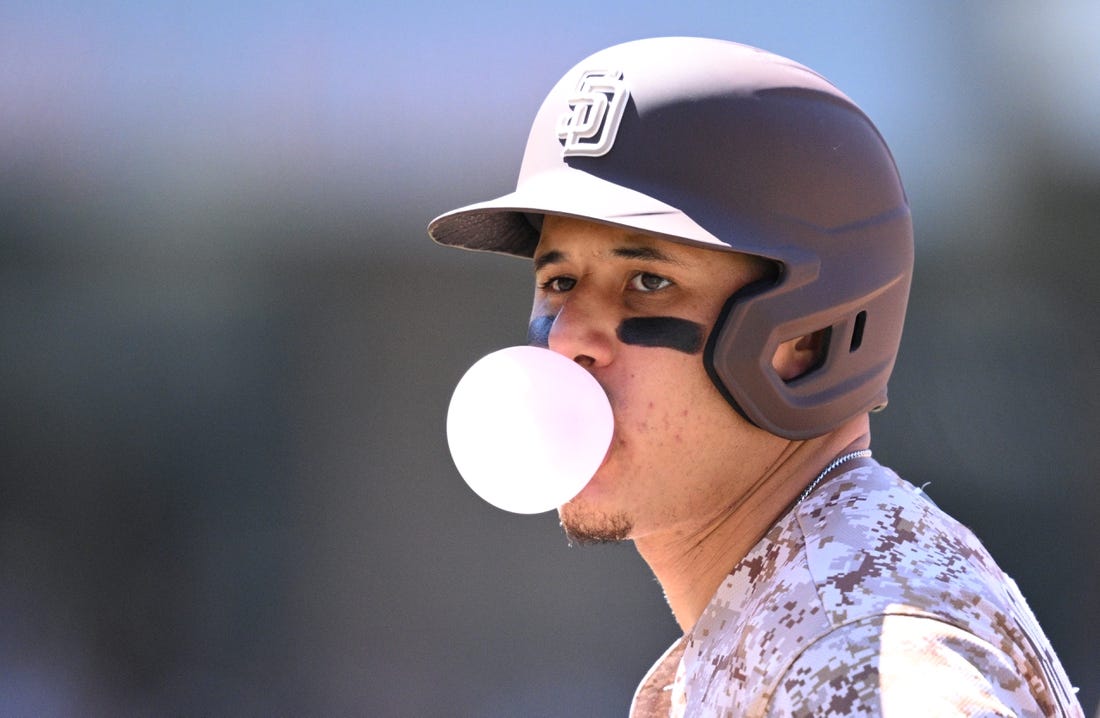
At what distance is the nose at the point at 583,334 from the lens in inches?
86.4

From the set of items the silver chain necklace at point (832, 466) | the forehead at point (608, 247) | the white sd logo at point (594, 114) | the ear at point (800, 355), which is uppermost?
the white sd logo at point (594, 114)

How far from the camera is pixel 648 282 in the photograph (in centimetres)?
224

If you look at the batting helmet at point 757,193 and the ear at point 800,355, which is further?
the ear at point 800,355

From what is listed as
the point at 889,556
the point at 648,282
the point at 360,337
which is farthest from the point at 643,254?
the point at 360,337

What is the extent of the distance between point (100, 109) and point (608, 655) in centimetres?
374

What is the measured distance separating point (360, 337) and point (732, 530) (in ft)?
13.7

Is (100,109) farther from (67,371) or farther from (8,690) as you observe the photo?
(8,690)

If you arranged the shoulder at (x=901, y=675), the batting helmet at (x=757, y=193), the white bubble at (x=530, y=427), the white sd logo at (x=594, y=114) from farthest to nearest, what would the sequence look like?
the white sd logo at (x=594, y=114) → the batting helmet at (x=757, y=193) → the white bubble at (x=530, y=427) → the shoulder at (x=901, y=675)

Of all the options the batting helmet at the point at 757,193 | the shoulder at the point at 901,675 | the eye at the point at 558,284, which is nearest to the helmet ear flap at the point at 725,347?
the batting helmet at the point at 757,193

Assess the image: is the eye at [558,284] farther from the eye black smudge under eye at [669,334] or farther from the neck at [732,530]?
the neck at [732,530]

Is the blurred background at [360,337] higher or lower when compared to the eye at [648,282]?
lower

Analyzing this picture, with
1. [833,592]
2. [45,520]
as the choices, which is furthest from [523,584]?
[833,592]

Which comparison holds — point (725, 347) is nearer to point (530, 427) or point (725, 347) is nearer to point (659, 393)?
point (659, 393)

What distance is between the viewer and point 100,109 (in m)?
6.43
